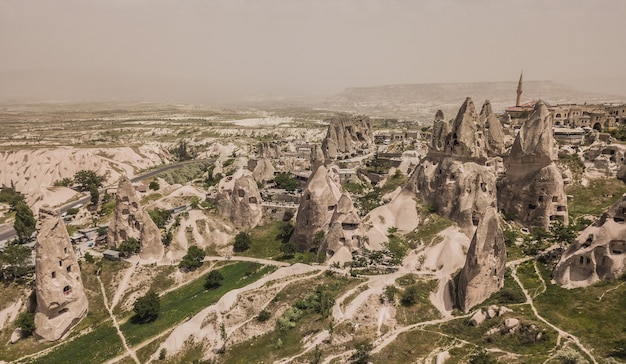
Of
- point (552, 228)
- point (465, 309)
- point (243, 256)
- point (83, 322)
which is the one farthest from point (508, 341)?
point (83, 322)

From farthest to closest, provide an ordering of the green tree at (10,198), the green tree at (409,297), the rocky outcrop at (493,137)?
the green tree at (10,198), the rocky outcrop at (493,137), the green tree at (409,297)

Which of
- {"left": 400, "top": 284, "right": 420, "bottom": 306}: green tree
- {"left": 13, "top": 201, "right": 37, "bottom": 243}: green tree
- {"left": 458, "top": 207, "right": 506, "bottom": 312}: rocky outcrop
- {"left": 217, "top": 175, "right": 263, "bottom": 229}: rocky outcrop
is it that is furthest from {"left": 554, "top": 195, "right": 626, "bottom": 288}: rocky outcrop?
{"left": 13, "top": 201, "right": 37, "bottom": 243}: green tree

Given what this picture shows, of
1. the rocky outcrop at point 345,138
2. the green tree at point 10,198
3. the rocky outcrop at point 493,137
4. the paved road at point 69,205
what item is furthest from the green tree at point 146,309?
the green tree at point 10,198

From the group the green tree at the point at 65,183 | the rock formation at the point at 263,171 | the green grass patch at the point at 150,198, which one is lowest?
the green tree at the point at 65,183

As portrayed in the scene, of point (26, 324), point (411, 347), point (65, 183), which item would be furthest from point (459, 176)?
point (65, 183)

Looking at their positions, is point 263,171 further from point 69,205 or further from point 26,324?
point 26,324

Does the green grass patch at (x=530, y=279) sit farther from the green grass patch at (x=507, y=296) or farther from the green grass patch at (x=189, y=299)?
the green grass patch at (x=189, y=299)
